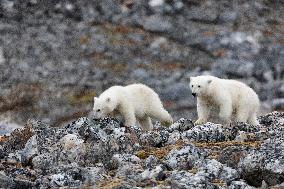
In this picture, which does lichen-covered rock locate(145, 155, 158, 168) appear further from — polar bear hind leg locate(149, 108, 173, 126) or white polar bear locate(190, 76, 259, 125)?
polar bear hind leg locate(149, 108, 173, 126)

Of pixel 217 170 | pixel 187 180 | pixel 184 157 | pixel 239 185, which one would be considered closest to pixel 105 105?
pixel 184 157

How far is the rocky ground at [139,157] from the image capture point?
9.38m

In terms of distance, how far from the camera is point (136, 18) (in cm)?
4591

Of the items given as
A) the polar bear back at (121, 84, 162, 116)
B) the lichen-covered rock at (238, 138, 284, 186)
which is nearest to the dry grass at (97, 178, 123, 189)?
the lichen-covered rock at (238, 138, 284, 186)

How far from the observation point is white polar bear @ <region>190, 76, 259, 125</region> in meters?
15.7

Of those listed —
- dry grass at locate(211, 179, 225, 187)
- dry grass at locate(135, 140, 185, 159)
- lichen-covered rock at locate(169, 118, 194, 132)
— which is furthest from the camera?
lichen-covered rock at locate(169, 118, 194, 132)

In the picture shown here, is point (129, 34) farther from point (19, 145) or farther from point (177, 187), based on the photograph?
point (177, 187)

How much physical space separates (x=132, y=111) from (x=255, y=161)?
7.88 metres

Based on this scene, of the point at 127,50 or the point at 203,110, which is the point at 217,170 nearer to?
the point at 203,110

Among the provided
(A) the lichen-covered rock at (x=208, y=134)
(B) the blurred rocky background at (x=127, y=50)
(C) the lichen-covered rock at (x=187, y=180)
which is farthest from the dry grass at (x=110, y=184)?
(B) the blurred rocky background at (x=127, y=50)

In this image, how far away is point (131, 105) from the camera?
17.3 metres

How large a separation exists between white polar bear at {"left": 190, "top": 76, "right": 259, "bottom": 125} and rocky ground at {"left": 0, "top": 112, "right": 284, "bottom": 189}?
8.02 ft

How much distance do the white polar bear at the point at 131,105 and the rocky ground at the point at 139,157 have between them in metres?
3.84

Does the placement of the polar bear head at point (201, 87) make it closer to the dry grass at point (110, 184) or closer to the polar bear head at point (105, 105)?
the polar bear head at point (105, 105)
